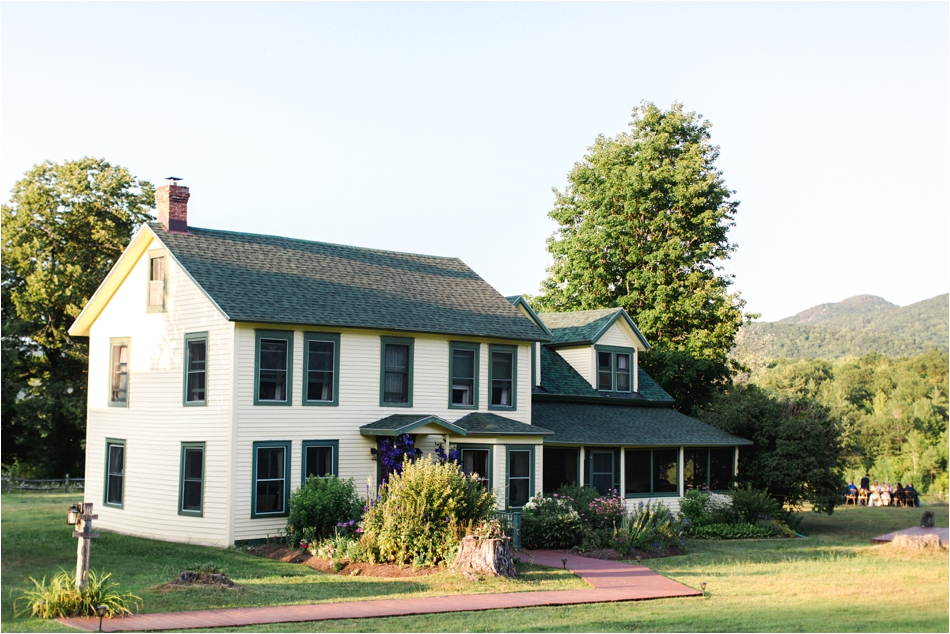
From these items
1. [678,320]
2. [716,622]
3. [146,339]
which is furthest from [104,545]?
[678,320]

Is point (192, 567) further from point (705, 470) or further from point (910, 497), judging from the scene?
point (910, 497)

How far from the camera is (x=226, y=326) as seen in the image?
77.0 feet

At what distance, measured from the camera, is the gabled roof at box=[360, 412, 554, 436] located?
24766 millimetres

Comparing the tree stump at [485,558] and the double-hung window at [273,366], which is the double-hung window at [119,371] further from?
the tree stump at [485,558]

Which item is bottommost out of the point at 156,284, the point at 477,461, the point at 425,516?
the point at 425,516

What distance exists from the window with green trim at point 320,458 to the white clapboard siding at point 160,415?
83.1 inches

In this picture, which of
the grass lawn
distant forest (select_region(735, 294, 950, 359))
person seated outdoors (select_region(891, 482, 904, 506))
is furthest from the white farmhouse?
distant forest (select_region(735, 294, 950, 359))

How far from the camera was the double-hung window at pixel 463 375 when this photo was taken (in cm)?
2742

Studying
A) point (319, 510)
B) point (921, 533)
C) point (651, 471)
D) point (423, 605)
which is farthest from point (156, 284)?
point (921, 533)

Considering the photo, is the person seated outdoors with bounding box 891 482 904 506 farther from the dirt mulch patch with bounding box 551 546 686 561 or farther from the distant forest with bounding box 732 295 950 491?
the dirt mulch patch with bounding box 551 546 686 561

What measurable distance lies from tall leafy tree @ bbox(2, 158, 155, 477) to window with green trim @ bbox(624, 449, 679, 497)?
23.7m

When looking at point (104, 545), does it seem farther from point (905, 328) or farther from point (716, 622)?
point (905, 328)

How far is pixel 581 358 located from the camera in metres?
33.4

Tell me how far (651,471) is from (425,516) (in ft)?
42.3
